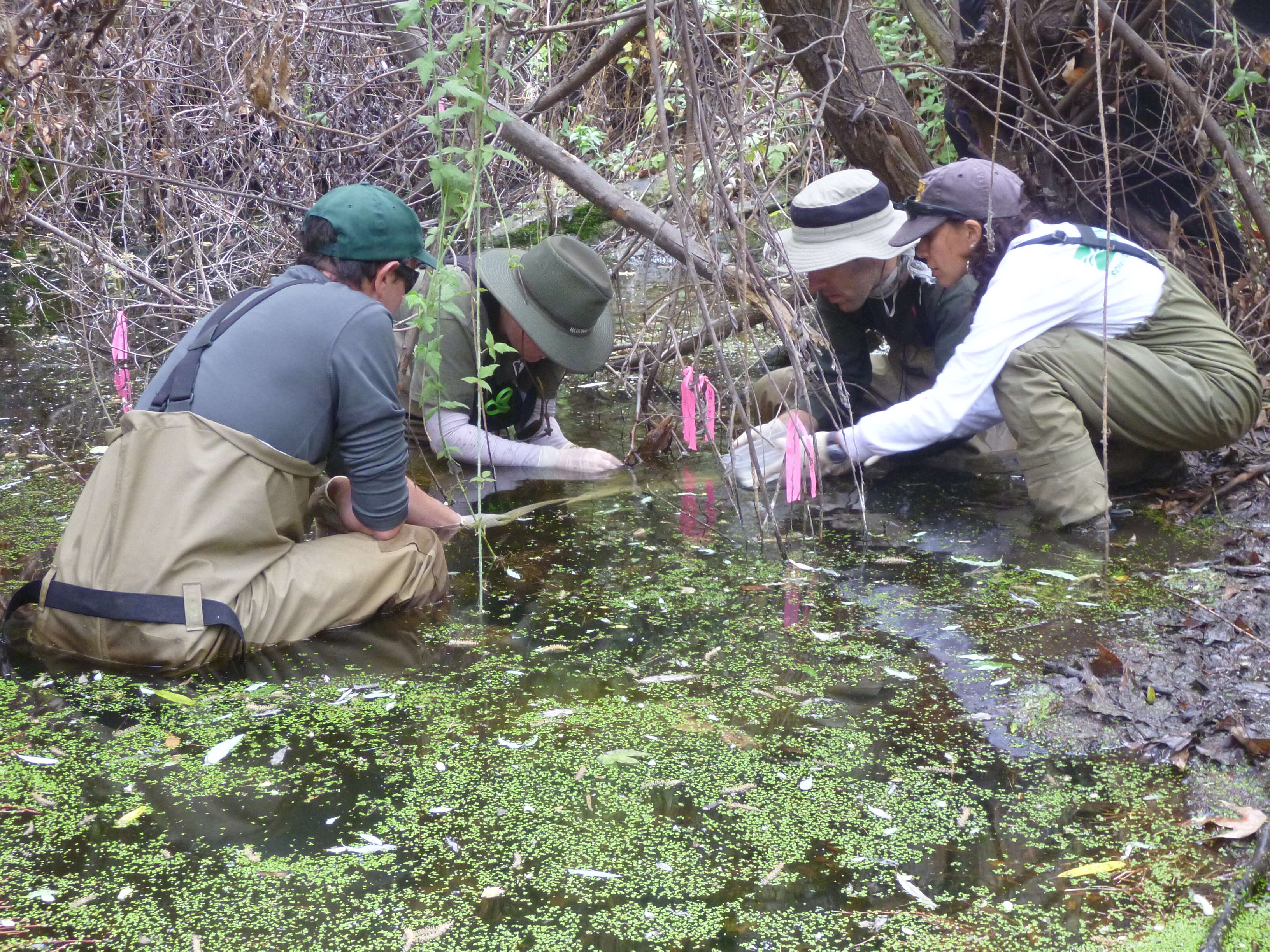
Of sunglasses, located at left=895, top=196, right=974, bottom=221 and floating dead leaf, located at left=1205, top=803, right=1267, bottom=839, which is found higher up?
sunglasses, located at left=895, top=196, right=974, bottom=221

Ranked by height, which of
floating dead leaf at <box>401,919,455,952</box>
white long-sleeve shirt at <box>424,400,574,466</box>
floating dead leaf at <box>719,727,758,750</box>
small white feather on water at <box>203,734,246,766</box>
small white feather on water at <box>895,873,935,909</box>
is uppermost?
white long-sleeve shirt at <box>424,400,574,466</box>

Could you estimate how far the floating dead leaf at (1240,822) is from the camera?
202 centimetres

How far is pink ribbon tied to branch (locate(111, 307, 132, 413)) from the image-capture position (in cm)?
441

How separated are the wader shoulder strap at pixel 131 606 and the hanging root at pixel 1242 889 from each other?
79.4 inches

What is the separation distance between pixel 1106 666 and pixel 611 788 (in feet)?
3.76

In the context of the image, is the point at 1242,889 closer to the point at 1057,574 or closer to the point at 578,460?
the point at 1057,574

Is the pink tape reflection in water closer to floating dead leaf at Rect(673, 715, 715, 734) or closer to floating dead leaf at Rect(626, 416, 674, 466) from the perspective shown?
floating dead leaf at Rect(626, 416, 674, 466)

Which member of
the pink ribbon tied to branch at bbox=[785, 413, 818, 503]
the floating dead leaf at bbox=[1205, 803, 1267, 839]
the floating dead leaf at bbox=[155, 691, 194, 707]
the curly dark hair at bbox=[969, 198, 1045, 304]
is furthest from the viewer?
the curly dark hair at bbox=[969, 198, 1045, 304]

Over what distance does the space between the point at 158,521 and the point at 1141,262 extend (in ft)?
9.35

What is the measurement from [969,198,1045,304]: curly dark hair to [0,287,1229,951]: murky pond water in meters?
0.89

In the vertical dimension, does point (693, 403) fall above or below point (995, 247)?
below

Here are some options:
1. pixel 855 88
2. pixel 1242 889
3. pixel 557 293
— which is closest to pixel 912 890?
pixel 1242 889

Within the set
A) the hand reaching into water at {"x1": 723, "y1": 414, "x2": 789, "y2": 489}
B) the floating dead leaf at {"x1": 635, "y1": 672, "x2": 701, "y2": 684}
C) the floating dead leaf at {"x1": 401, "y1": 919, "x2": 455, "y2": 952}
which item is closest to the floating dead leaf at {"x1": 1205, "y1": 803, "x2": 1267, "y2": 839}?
the floating dead leaf at {"x1": 635, "y1": 672, "x2": 701, "y2": 684}

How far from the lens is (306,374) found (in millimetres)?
Result: 2748
